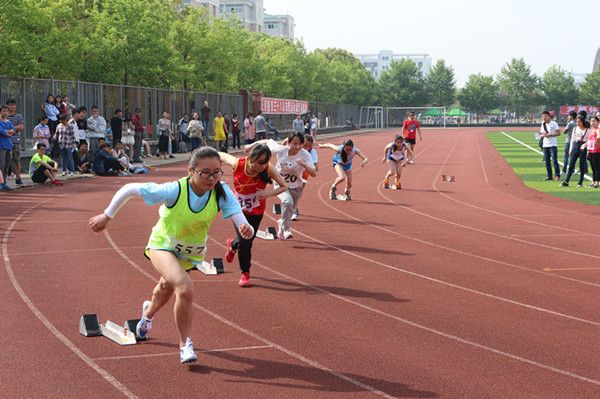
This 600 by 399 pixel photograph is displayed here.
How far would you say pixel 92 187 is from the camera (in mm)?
23453

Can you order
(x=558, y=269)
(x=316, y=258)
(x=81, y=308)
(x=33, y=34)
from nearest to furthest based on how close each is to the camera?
1. (x=81, y=308)
2. (x=558, y=269)
3. (x=316, y=258)
4. (x=33, y=34)

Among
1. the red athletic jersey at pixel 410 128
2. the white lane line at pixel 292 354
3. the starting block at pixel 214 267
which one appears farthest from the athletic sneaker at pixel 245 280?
the red athletic jersey at pixel 410 128

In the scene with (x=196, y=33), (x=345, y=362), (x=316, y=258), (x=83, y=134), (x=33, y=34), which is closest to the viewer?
(x=345, y=362)

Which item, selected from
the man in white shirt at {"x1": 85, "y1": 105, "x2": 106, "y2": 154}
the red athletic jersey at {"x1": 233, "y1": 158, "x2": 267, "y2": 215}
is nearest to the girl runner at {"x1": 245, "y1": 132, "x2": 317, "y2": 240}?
the red athletic jersey at {"x1": 233, "y1": 158, "x2": 267, "y2": 215}

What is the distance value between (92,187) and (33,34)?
9877mm

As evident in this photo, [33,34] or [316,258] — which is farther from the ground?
[33,34]

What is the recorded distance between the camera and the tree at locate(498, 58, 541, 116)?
5182 inches

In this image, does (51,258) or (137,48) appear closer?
(51,258)

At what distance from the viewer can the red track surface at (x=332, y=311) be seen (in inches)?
275

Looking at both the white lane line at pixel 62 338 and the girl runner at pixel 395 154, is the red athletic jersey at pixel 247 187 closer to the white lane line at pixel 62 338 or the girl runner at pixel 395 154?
the white lane line at pixel 62 338

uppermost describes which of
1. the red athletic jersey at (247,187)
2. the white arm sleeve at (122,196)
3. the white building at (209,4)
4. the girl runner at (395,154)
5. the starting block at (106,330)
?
the white building at (209,4)

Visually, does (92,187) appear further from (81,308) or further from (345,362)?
(345,362)

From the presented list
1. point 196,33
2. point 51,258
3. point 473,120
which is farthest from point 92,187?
point 473,120

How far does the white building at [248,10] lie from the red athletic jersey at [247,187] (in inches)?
5957
